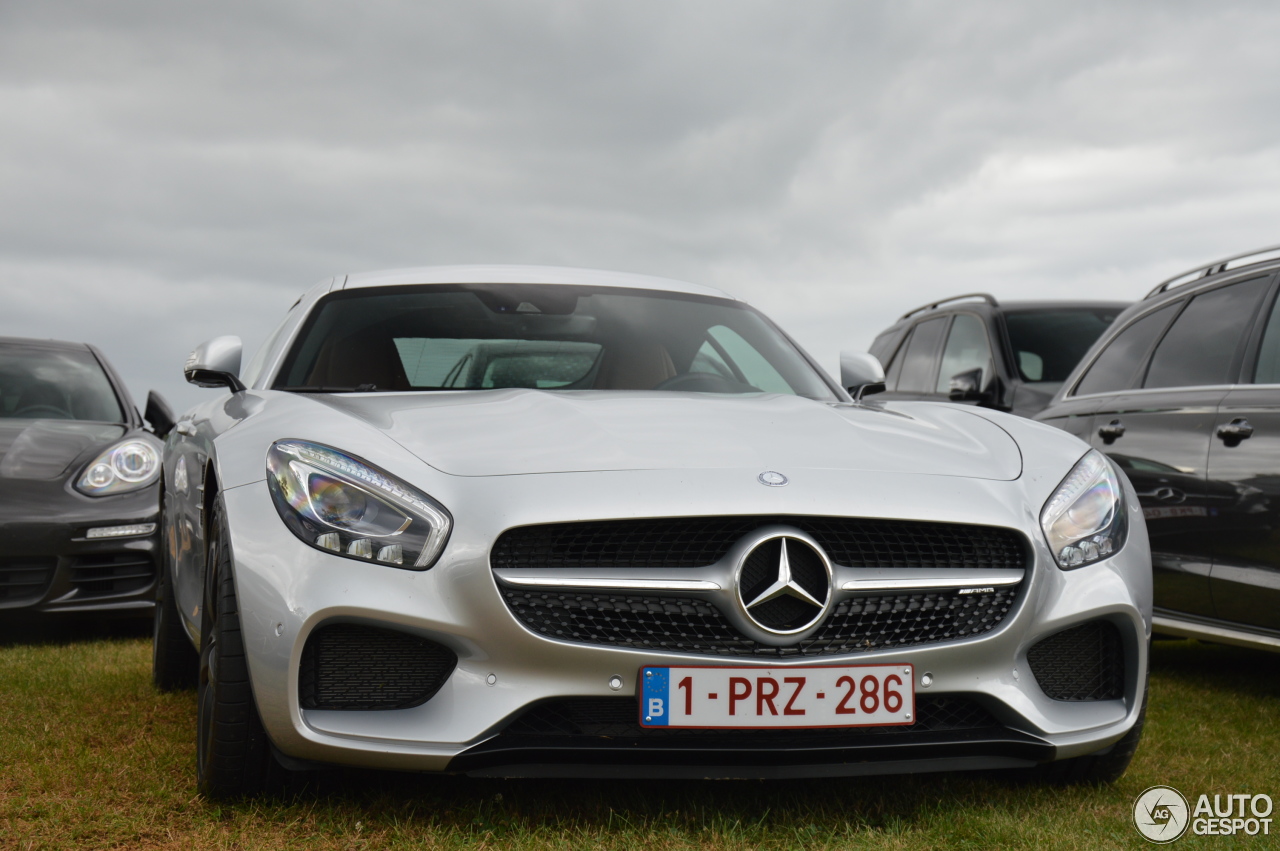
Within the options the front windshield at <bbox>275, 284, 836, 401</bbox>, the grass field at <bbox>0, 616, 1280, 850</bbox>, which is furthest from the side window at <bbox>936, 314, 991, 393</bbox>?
the grass field at <bbox>0, 616, 1280, 850</bbox>

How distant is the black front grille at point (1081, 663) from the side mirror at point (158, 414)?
5.41 metres

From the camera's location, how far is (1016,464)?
3033mm

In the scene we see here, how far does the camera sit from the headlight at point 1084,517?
285 centimetres

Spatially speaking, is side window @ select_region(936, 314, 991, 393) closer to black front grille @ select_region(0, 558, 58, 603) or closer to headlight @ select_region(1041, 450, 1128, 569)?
headlight @ select_region(1041, 450, 1128, 569)

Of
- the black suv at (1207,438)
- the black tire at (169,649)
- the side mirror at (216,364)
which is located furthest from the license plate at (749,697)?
the black tire at (169,649)

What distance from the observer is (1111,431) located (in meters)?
5.15

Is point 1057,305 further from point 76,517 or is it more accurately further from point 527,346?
point 76,517

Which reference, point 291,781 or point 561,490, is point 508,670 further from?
point 291,781

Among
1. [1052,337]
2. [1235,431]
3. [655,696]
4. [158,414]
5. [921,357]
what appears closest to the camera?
[655,696]

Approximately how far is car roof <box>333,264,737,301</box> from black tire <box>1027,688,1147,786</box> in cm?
206

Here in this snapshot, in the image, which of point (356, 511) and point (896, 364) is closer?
point (356, 511)

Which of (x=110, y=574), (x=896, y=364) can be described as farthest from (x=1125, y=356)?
(x=110, y=574)

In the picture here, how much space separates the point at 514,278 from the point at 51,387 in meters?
4.12

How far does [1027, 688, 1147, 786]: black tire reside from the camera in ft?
9.89
